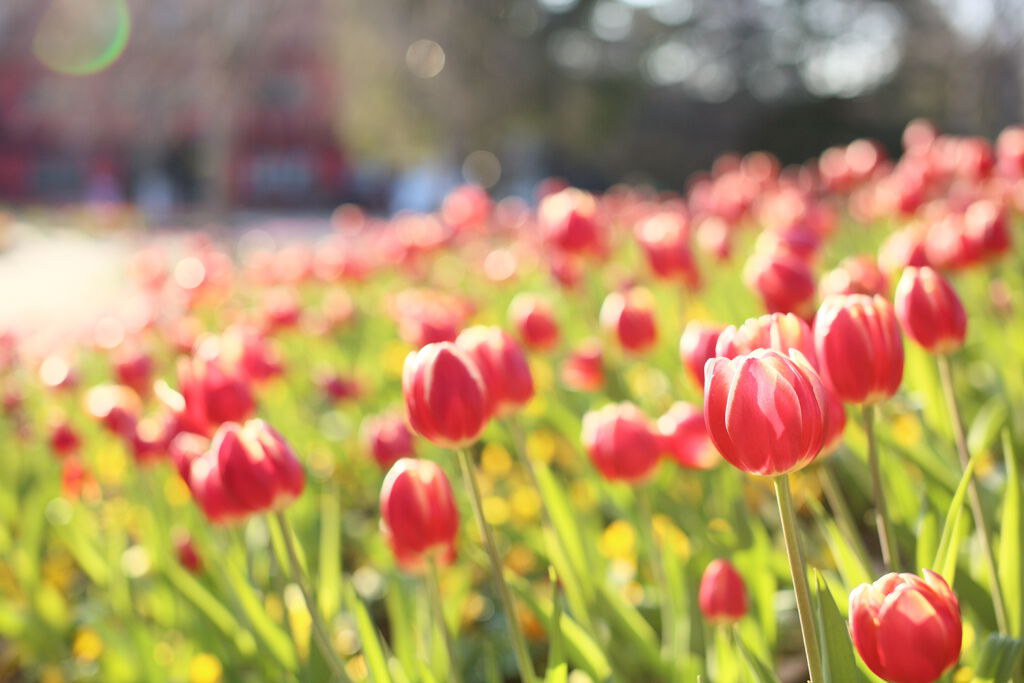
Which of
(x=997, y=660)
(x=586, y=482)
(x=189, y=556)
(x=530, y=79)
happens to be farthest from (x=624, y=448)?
(x=530, y=79)

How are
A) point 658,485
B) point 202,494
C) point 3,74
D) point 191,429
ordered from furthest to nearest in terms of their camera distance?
point 3,74 → point 658,485 → point 191,429 → point 202,494

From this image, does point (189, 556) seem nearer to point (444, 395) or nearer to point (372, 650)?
point (372, 650)

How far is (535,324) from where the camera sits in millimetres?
2055

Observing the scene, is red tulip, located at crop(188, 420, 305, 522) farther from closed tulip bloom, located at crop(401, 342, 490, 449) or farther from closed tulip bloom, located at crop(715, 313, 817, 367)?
closed tulip bloom, located at crop(715, 313, 817, 367)

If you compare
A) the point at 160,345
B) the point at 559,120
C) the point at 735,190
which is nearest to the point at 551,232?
the point at 735,190

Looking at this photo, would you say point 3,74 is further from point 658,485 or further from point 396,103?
point 658,485

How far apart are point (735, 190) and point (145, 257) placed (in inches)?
112

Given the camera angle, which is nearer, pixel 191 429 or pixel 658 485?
pixel 191 429

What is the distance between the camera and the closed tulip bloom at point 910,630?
80 centimetres

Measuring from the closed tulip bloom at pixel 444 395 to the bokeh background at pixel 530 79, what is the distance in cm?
1904

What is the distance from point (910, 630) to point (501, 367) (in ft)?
2.22

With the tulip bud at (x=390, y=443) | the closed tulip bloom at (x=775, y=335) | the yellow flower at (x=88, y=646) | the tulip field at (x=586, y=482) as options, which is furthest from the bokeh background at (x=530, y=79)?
the closed tulip bloom at (x=775, y=335)

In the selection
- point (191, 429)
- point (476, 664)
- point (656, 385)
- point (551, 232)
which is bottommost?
point (476, 664)

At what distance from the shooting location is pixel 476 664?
187 centimetres
